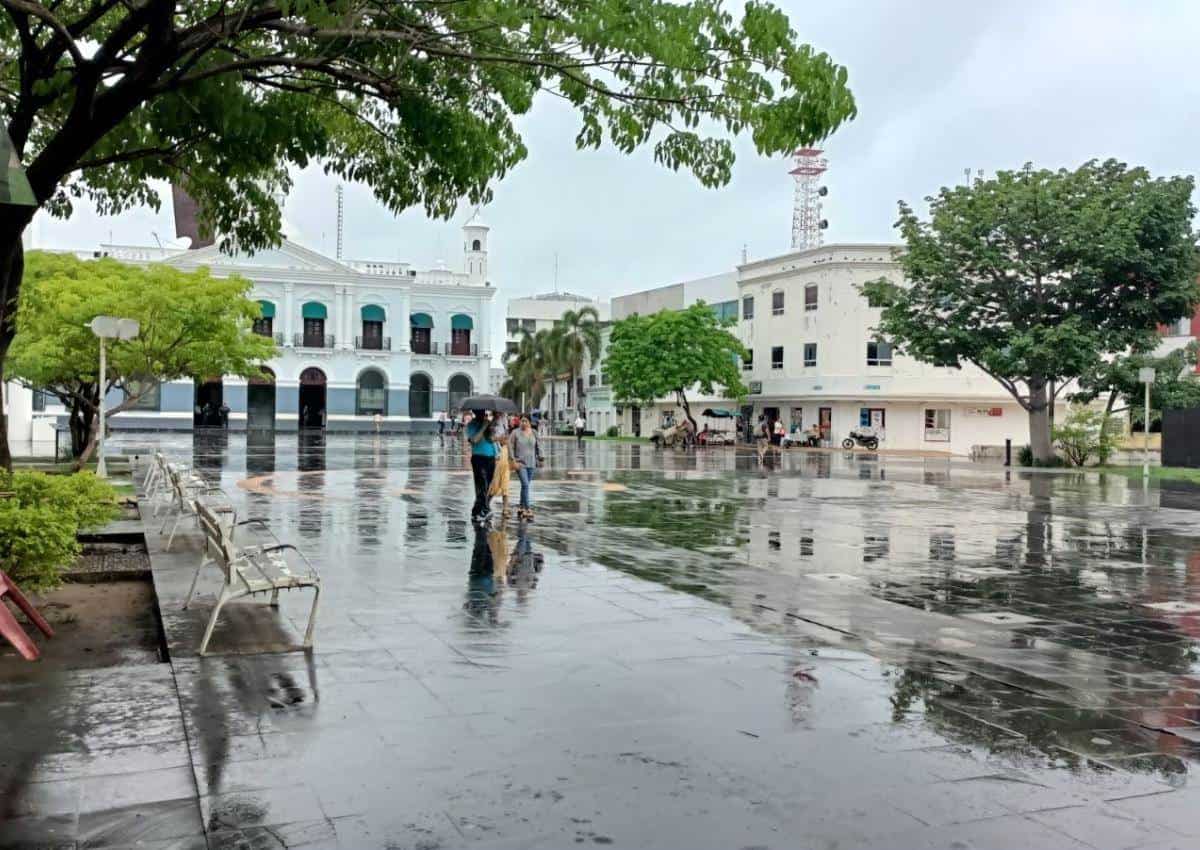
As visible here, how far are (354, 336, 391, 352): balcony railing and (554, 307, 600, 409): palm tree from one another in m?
11.4

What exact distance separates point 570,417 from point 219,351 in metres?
57.5

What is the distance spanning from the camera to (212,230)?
1038 cm

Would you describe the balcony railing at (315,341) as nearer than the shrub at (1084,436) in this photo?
No

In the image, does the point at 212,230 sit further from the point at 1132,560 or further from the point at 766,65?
the point at 1132,560

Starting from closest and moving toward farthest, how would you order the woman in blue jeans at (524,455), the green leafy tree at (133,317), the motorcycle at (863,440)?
the woman in blue jeans at (524,455) < the green leafy tree at (133,317) < the motorcycle at (863,440)

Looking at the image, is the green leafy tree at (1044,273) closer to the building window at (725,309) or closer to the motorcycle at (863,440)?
the motorcycle at (863,440)

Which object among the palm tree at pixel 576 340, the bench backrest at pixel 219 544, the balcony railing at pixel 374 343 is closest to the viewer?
the bench backrest at pixel 219 544

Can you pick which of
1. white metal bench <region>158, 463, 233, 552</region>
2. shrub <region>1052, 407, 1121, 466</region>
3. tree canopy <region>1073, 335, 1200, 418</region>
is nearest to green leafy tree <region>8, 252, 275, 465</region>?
white metal bench <region>158, 463, 233, 552</region>

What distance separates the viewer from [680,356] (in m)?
56.1

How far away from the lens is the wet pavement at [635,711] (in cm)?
397

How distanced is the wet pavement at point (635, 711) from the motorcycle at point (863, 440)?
40.6 meters

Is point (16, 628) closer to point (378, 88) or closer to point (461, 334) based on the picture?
point (378, 88)

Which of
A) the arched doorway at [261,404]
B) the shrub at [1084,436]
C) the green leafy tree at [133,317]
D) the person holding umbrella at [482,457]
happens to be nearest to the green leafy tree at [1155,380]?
the shrub at [1084,436]

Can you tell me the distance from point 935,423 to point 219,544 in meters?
51.1
